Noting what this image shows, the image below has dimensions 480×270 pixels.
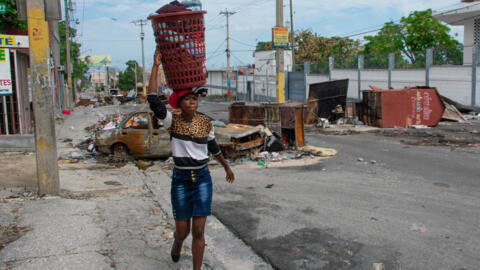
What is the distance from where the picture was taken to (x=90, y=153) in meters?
11.6

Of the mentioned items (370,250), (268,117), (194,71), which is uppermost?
(194,71)

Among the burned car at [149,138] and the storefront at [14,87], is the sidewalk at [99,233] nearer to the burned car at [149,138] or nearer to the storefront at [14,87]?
the burned car at [149,138]

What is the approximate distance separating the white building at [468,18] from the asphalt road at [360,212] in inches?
867

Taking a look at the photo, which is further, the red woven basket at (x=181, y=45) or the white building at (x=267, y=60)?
the white building at (x=267, y=60)

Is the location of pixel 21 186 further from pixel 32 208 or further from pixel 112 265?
pixel 112 265

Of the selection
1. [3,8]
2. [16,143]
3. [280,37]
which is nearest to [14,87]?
[16,143]

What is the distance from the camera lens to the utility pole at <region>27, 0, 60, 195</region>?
19.6ft

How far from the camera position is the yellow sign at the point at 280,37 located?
17859mm

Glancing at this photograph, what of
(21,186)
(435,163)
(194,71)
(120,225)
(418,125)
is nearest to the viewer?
(194,71)

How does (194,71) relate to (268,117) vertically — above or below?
above

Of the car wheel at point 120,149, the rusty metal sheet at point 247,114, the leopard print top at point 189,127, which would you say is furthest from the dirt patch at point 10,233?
the rusty metal sheet at point 247,114

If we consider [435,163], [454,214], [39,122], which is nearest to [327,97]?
[435,163]

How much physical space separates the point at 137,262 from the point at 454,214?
13.9ft

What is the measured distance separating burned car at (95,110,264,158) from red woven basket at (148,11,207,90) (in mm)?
6462
